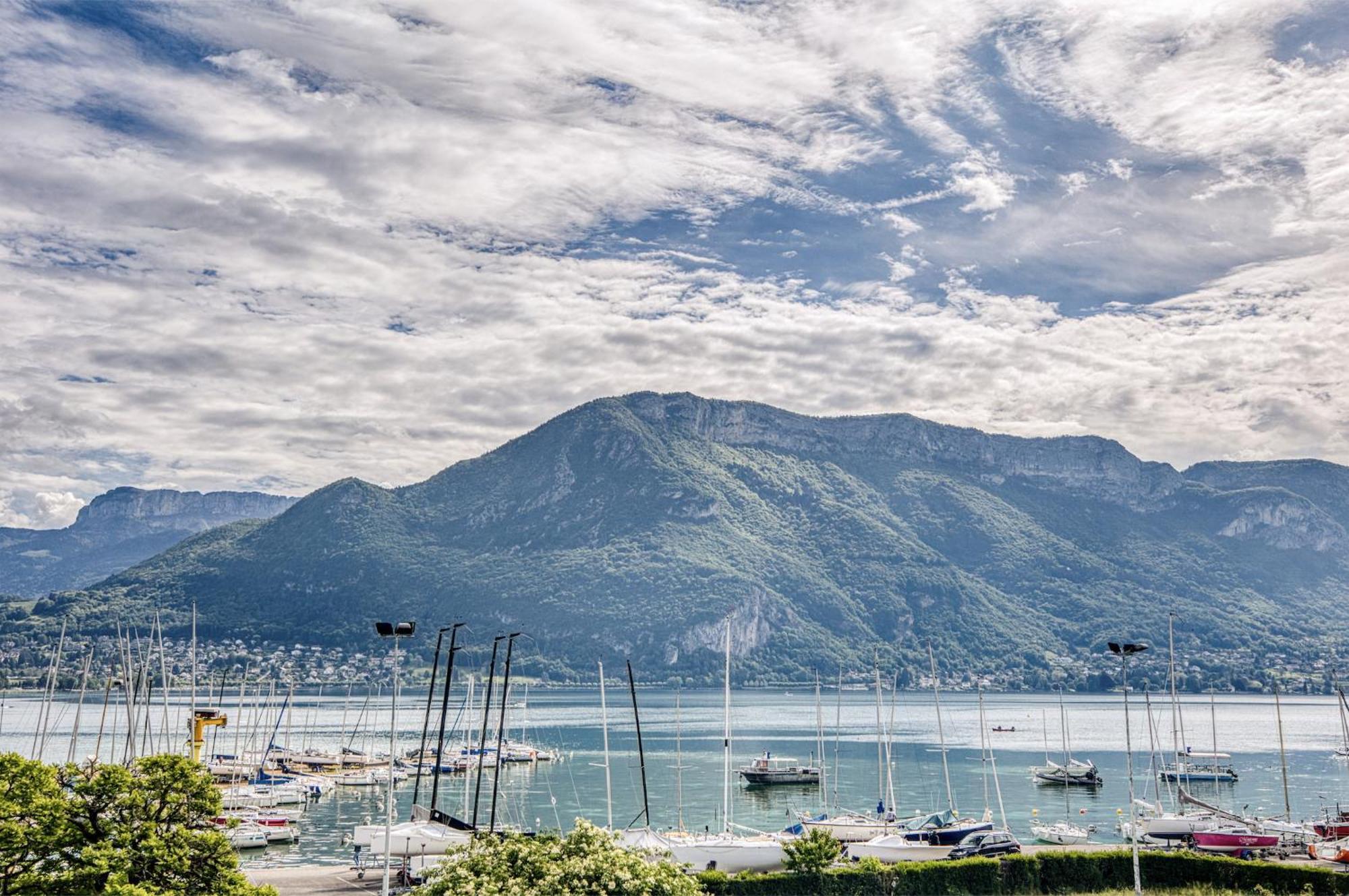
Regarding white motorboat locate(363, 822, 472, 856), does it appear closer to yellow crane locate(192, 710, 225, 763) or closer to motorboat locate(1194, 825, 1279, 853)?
yellow crane locate(192, 710, 225, 763)

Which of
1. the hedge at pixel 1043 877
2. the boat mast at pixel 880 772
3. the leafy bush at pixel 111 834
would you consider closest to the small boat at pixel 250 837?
the boat mast at pixel 880 772

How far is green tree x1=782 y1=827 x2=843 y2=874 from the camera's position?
40.1 m

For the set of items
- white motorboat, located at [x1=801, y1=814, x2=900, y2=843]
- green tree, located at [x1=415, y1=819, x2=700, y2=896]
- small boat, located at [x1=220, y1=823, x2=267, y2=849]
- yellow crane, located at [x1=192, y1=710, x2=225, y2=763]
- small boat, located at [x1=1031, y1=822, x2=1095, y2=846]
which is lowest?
small boat, located at [x1=220, y1=823, x2=267, y2=849]

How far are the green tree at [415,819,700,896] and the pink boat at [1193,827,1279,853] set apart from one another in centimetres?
4045

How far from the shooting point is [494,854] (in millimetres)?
25984

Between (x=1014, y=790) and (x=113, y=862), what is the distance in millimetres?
93852

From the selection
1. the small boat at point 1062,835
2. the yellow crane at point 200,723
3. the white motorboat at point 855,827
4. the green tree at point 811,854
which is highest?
the yellow crane at point 200,723

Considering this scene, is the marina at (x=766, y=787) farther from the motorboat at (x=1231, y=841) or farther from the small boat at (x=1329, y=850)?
the small boat at (x=1329, y=850)

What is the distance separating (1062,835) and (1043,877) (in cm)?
3193

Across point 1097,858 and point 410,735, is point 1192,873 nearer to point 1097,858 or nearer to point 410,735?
point 1097,858

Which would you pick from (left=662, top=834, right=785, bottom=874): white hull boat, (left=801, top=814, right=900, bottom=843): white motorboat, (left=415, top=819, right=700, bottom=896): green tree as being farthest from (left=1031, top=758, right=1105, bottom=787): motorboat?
(left=415, top=819, right=700, bottom=896): green tree

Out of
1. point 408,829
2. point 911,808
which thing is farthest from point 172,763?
point 911,808

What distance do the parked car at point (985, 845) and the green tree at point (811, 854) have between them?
9.46 metres

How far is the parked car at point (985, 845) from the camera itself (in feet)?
161
